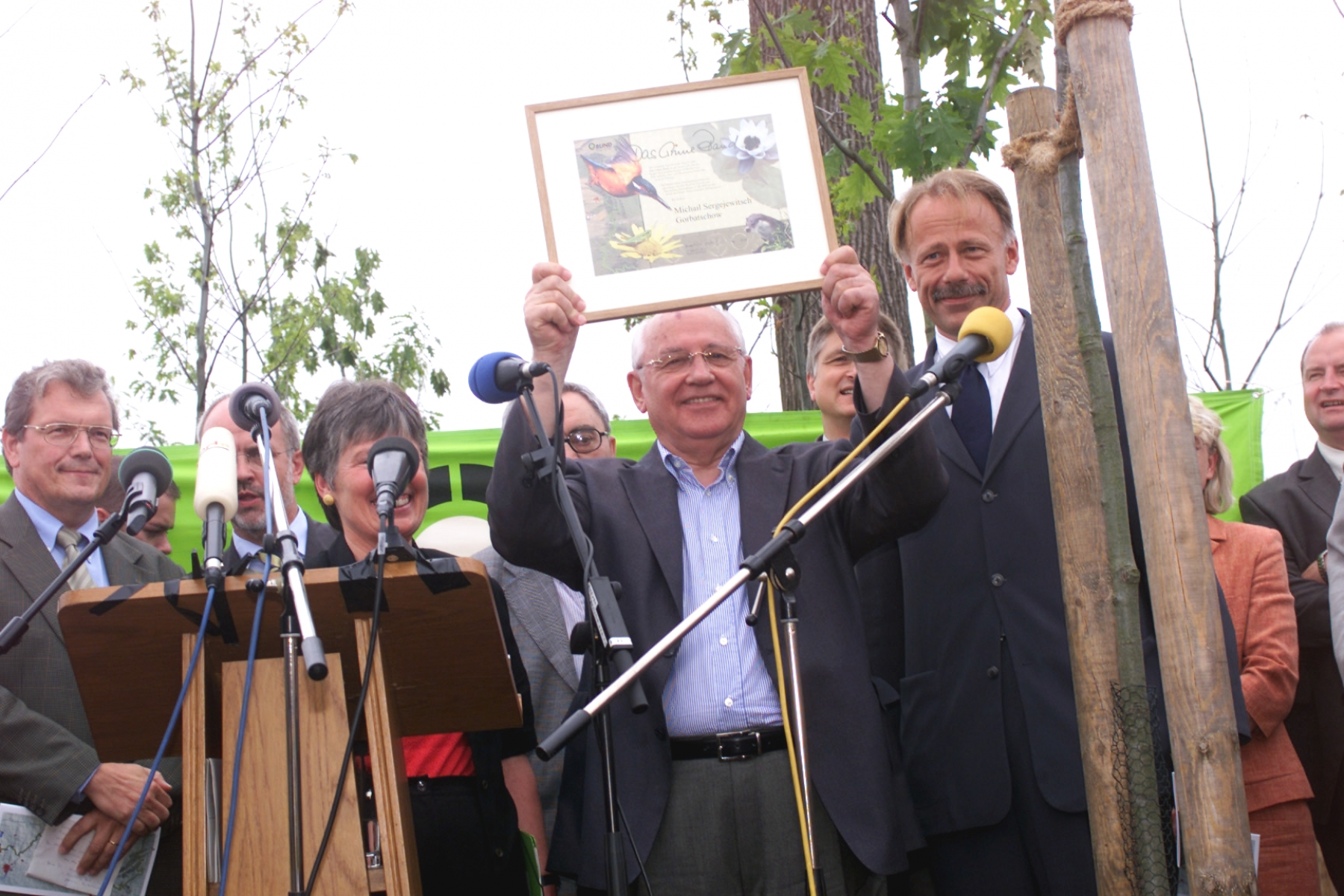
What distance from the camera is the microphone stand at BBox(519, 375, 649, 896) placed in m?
2.07

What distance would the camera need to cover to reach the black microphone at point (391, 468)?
2219 millimetres

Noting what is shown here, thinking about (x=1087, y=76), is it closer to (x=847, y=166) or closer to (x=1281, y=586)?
(x=1281, y=586)

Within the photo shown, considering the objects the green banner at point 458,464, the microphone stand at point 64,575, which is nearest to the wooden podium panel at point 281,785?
the microphone stand at point 64,575

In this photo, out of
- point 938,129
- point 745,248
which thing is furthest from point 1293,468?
point 745,248

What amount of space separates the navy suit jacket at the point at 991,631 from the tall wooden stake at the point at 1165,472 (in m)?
0.68

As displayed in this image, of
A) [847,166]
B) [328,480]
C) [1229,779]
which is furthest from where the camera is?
[847,166]

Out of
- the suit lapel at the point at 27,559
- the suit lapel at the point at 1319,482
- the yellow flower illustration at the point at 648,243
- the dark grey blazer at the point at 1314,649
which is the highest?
the yellow flower illustration at the point at 648,243

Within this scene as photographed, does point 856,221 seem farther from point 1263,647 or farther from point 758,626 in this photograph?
point 758,626

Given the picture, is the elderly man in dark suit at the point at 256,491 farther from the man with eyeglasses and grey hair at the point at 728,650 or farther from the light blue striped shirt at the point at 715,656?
the light blue striped shirt at the point at 715,656

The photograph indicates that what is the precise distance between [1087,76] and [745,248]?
2.89ft

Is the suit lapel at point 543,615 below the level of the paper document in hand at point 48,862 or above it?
above

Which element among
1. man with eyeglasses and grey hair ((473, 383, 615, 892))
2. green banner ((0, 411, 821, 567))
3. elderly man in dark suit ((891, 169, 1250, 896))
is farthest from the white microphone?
green banner ((0, 411, 821, 567))

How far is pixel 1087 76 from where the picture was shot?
6.87 feet

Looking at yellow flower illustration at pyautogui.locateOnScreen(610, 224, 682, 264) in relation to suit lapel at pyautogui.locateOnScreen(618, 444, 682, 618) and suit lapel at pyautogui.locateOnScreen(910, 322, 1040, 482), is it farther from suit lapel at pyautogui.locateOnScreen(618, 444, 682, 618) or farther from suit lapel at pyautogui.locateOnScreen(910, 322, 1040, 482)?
suit lapel at pyautogui.locateOnScreen(910, 322, 1040, 482)
